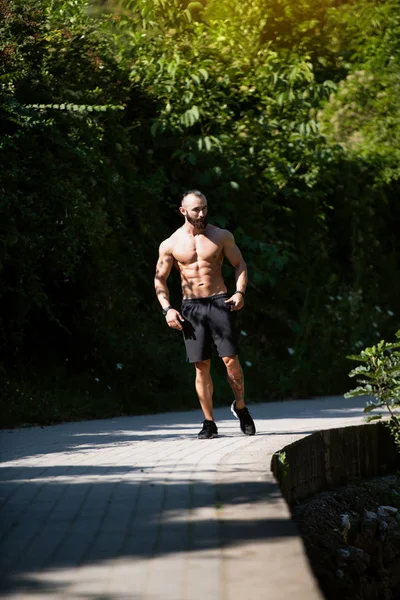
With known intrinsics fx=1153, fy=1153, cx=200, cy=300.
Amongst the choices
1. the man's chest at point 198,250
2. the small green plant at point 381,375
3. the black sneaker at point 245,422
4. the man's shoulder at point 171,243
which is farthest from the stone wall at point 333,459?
the man's shoulder at point 171,243

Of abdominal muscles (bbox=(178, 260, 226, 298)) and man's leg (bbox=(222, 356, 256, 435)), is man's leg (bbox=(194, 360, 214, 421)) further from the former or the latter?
abdominal muscles (bbox=(178, 260, 226, 298))

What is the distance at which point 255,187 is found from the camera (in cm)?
1702

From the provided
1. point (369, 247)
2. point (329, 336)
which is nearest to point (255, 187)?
point (329, 336)

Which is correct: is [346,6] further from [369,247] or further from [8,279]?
[8,279]

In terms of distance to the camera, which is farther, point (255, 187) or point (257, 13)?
point (257, 13)

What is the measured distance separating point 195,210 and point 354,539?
2.79 m

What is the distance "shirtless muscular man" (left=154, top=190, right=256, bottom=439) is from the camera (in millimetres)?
8930

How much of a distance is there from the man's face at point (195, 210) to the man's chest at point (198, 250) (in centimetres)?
14

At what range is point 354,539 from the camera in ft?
25.5

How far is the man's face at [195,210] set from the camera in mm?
8883

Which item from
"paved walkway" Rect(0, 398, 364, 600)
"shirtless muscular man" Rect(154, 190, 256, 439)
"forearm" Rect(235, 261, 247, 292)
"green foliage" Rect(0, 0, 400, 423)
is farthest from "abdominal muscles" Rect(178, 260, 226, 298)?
"green foliage" Rect(0, 0, 400, 423)

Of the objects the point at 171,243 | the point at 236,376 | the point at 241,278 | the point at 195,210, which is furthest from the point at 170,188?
the point at 236,376

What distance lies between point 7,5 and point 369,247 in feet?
30.6

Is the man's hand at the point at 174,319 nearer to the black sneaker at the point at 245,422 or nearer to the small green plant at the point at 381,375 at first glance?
the black sneaker at the point at 245,422
